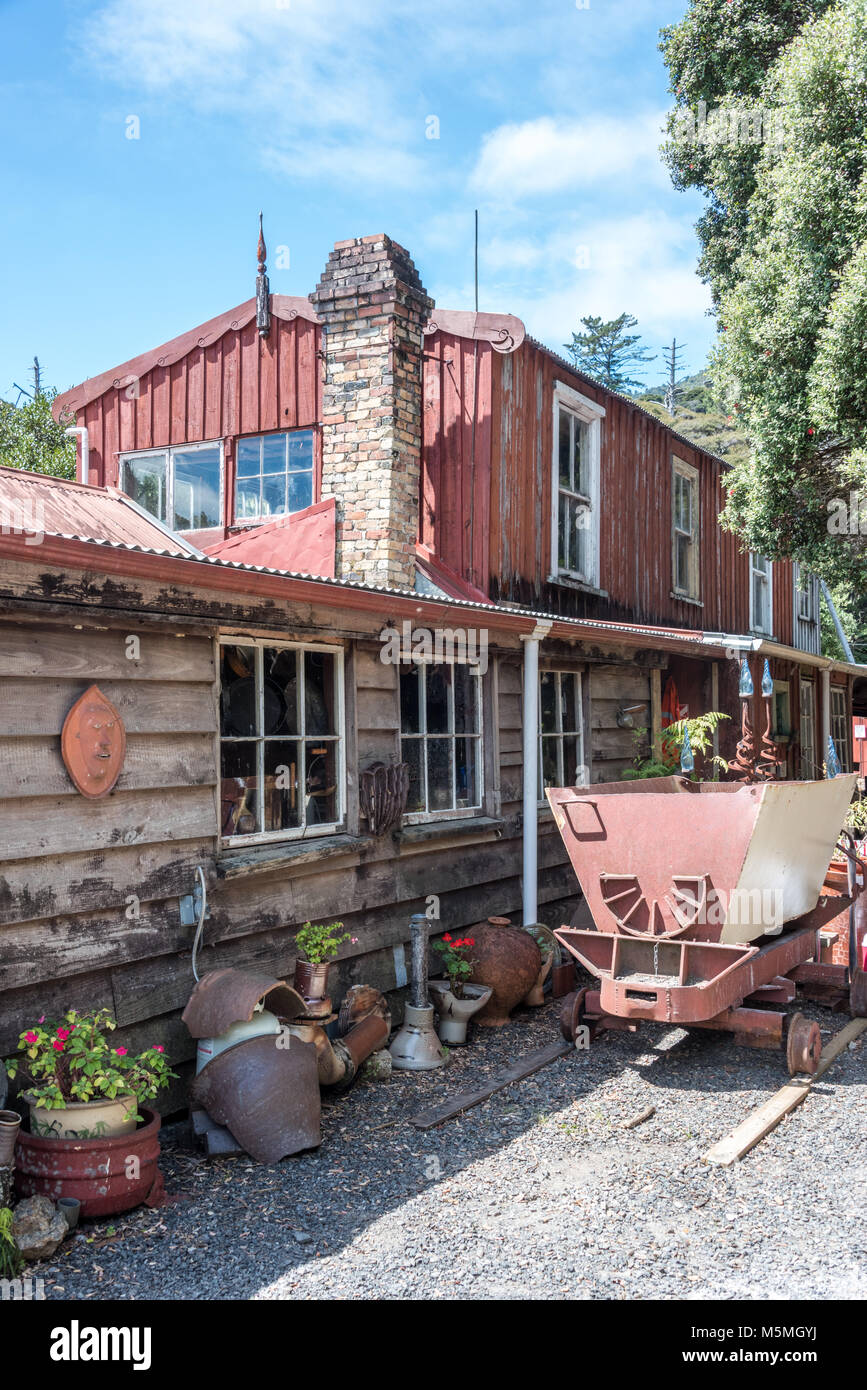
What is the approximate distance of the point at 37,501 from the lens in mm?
7008

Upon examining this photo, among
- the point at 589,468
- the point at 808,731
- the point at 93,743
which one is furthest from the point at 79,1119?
the point at 808,731

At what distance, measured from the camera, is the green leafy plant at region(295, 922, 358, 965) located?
5.65 meters

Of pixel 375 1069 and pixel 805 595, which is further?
pixel 805 595

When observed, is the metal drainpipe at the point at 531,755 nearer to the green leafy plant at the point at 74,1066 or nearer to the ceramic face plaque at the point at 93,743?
the ceramic face plaque at the point at 93,743

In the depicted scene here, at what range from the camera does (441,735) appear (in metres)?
7.50

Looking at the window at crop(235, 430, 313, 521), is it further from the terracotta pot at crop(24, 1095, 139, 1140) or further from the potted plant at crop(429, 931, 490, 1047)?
the terracotta pot at crop(24, 1095, 139, 1140)

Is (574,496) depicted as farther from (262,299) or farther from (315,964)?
(315,964)

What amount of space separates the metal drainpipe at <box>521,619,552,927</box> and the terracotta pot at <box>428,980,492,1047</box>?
1.36 meters

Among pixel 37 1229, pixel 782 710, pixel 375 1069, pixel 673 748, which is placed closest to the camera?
pixel 37 1229

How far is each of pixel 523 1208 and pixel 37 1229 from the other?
1859 millimetres

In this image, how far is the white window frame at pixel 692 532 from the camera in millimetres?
13742
